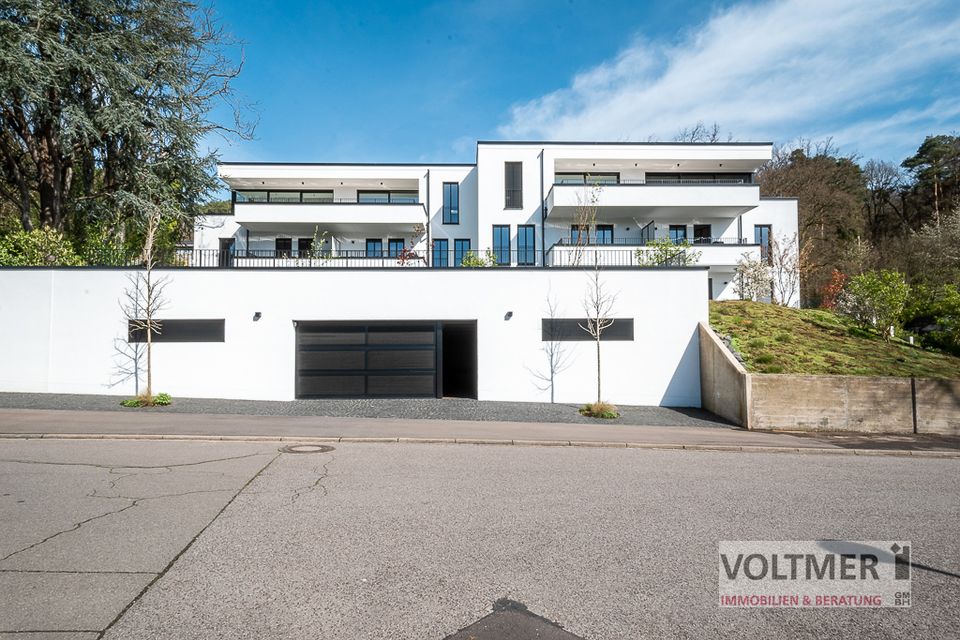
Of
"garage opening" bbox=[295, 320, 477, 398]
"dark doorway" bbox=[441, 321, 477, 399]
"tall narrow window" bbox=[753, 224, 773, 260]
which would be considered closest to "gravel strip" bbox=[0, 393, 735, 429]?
"garage opening" bbox=[295, 320, 477, 398]

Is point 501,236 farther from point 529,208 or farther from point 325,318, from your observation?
point 325,318

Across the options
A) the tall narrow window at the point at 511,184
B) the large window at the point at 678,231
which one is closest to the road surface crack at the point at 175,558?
the tall narrow window at the point at 511,184

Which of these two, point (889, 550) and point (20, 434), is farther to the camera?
point (20, 434)

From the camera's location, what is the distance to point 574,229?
96.0 ft

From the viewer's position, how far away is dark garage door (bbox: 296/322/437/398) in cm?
1591

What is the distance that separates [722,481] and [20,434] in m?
12.6

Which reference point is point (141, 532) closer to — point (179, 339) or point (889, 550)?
point (889, 550)

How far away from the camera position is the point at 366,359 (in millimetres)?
16109

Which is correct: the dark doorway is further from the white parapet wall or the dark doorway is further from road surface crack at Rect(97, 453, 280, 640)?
road surface crack at Rect(97, 453, 280, 640)

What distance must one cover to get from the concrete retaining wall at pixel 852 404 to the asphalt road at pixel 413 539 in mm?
4444

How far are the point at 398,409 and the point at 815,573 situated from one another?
36.4ft

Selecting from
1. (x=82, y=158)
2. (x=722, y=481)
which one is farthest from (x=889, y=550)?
(x=82, y=158)

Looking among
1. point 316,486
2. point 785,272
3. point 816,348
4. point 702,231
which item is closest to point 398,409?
point 316,486

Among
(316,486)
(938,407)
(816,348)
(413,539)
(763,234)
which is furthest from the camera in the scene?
(763,234)
